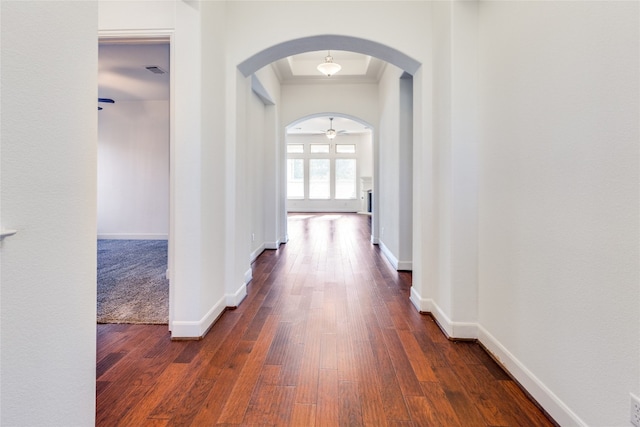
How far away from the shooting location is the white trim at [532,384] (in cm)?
137

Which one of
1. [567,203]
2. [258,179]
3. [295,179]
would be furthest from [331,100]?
[295,179]

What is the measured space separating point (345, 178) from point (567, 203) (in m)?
12.6

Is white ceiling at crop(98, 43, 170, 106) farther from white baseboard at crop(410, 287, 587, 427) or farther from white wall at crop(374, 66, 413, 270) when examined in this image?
white baseboard at crop(410, 287, 587, 427)

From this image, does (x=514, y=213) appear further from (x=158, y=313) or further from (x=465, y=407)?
(x=158, y=313)

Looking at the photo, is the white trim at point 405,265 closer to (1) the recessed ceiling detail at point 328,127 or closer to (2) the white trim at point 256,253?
(2) the white trim at point 256,253

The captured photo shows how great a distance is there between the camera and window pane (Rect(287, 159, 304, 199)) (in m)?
13.9

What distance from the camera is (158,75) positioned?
528 centimetres

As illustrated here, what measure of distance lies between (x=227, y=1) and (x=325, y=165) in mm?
11103

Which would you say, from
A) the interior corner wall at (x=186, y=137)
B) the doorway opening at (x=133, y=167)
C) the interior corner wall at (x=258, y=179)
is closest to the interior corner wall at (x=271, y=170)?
the interior corner wall at (x=258, y=179)

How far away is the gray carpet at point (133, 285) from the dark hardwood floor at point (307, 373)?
23cm

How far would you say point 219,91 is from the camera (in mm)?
2660

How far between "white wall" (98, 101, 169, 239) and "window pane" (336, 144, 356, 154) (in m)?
8.06

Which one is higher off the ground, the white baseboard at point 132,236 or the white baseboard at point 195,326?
the white baseboard at point 132,236

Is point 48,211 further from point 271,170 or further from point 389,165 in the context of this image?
point 271,170
